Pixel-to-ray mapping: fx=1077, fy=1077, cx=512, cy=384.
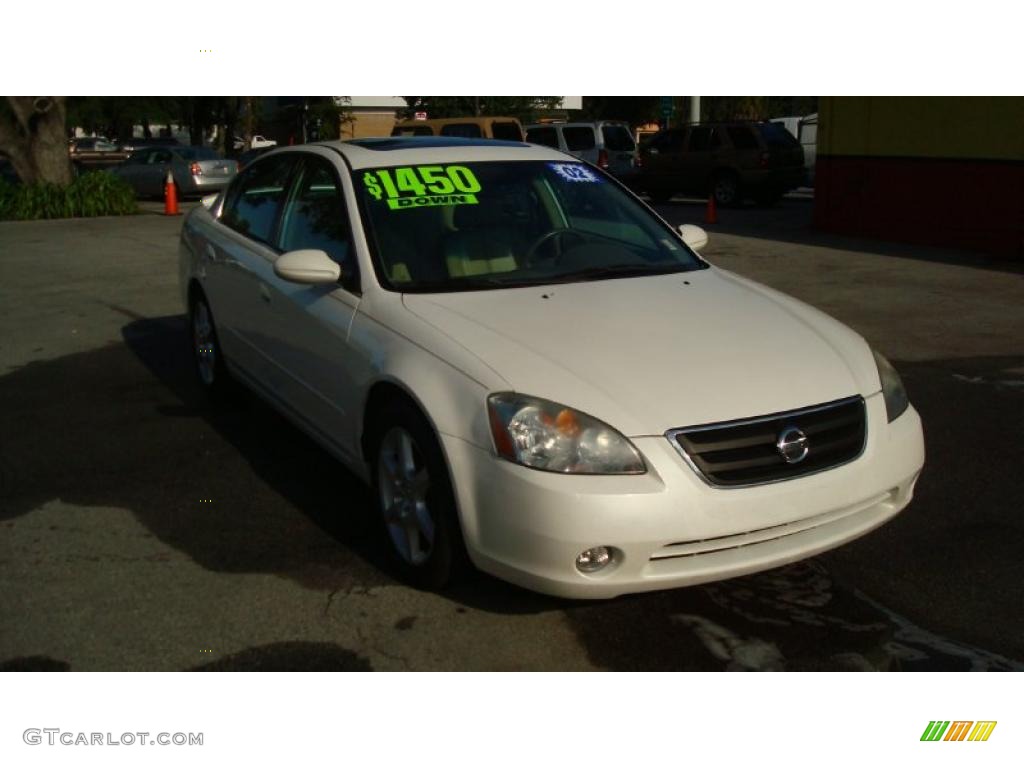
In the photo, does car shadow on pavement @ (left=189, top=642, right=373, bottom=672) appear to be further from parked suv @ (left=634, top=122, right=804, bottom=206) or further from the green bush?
the green bush

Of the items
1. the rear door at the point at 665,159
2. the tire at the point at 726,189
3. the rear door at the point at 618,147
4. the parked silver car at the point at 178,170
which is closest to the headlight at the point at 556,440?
the tire at the point at 726,189

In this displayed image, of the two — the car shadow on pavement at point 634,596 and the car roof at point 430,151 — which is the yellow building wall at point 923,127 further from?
the car roof at point 430,151

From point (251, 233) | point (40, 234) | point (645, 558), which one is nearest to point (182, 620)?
point (645, 558)

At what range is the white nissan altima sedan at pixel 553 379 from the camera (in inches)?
131

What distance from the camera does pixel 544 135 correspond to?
950 inches

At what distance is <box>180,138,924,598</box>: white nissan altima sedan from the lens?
3328 mm

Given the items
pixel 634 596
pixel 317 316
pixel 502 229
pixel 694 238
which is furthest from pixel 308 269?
pixel 694 238

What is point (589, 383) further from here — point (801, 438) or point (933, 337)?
point (933, 337)

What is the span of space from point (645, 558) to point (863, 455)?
882 mm

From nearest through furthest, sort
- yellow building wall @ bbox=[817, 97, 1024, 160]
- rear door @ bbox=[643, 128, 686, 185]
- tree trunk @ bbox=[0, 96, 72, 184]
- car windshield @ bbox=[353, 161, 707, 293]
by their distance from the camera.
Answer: car windshield @ bbox=[353, 161, 707, 293], yellow building wall @ bbox=[817, 97, 1024, 160], tree trunk @ bbox=[0, 96, 72, 184], rear door @ bbox=[643, 128, 686, 185]

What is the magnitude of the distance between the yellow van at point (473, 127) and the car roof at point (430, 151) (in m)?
16.7

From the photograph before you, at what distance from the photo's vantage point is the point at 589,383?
3.51 metres

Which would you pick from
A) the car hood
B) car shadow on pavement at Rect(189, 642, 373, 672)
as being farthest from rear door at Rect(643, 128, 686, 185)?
car shadow on pavement at Rect(189, 642, 373, 672)

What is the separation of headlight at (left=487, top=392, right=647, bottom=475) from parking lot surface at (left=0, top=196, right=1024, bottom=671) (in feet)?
2.13
